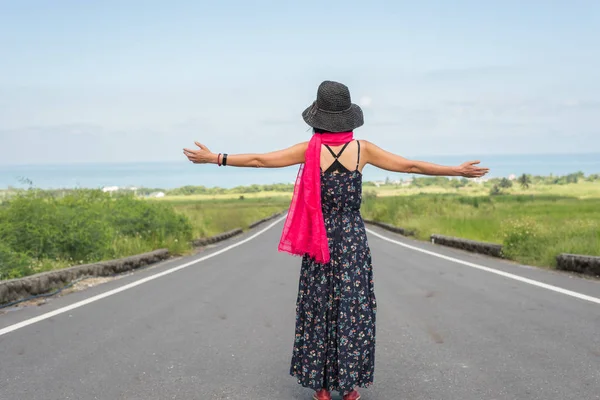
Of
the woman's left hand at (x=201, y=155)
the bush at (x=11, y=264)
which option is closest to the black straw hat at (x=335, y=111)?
the woman's left hand at (x=201, y=155)

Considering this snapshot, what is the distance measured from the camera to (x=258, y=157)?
469cm

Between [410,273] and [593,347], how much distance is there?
6303 millimetres

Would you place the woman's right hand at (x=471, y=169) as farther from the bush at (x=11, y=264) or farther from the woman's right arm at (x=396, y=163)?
the bush at (x=11, y=264)

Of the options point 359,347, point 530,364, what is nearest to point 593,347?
point 530,364

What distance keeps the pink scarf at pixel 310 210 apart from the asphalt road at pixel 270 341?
3.63 feet

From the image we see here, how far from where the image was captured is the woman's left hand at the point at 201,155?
4.75 metres

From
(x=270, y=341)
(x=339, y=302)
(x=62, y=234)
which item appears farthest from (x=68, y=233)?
(x=339, y=302)

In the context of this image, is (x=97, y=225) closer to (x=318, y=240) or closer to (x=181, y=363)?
(x=181, y=363)

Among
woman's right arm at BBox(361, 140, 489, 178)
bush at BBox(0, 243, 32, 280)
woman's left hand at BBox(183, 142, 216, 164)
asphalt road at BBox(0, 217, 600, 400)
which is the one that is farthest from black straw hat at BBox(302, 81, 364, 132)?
bush at BBox(0, 243, 32, 280)

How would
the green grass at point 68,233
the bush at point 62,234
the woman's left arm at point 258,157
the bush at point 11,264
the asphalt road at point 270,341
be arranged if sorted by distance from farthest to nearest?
the bush at point 62,234 < the green grass at point 68,233 < the bush at point 11,264 < the asphalt road at point 270,341 < the woman's left arm at point 258,157

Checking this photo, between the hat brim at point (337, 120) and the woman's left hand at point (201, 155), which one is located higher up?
the hat brim at point (337, 120)

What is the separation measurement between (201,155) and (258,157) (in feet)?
1.33

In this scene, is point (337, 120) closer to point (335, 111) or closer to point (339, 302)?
point (335, 111)

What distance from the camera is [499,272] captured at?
480 inches
